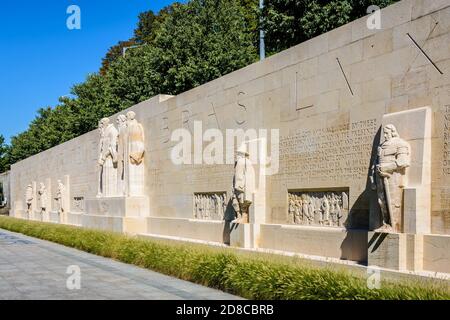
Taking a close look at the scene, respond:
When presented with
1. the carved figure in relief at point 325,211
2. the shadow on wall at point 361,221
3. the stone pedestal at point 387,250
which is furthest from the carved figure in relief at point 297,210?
the stone pedestal at point 387,250

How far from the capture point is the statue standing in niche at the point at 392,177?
7.95 meters

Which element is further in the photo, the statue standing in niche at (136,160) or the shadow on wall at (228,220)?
the statue standing in niche at (136,160)

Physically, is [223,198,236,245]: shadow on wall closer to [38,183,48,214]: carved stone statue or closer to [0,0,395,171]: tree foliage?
[0,0,395,171]: tree foliage

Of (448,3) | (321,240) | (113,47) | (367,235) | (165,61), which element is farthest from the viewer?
(113,47)

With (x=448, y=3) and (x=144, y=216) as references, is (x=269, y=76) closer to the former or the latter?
(x=448, y=3)

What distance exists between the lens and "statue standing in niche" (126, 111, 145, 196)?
1803cm

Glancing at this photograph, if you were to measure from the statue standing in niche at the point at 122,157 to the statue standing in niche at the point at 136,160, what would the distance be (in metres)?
0.31

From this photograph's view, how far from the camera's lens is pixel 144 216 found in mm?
17719

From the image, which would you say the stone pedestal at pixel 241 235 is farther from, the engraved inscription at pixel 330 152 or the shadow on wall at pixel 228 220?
the engraved inscription at pixel 330 152

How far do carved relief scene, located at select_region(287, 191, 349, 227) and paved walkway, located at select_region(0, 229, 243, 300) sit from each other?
2620mm

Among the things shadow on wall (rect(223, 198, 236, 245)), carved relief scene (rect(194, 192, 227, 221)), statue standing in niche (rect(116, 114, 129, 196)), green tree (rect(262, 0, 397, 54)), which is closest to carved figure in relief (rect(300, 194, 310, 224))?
shadow on wall (rect(223, 198, 236, 245))

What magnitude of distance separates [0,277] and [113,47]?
123 ft

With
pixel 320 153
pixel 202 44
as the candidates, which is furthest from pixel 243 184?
pixel 202 44
